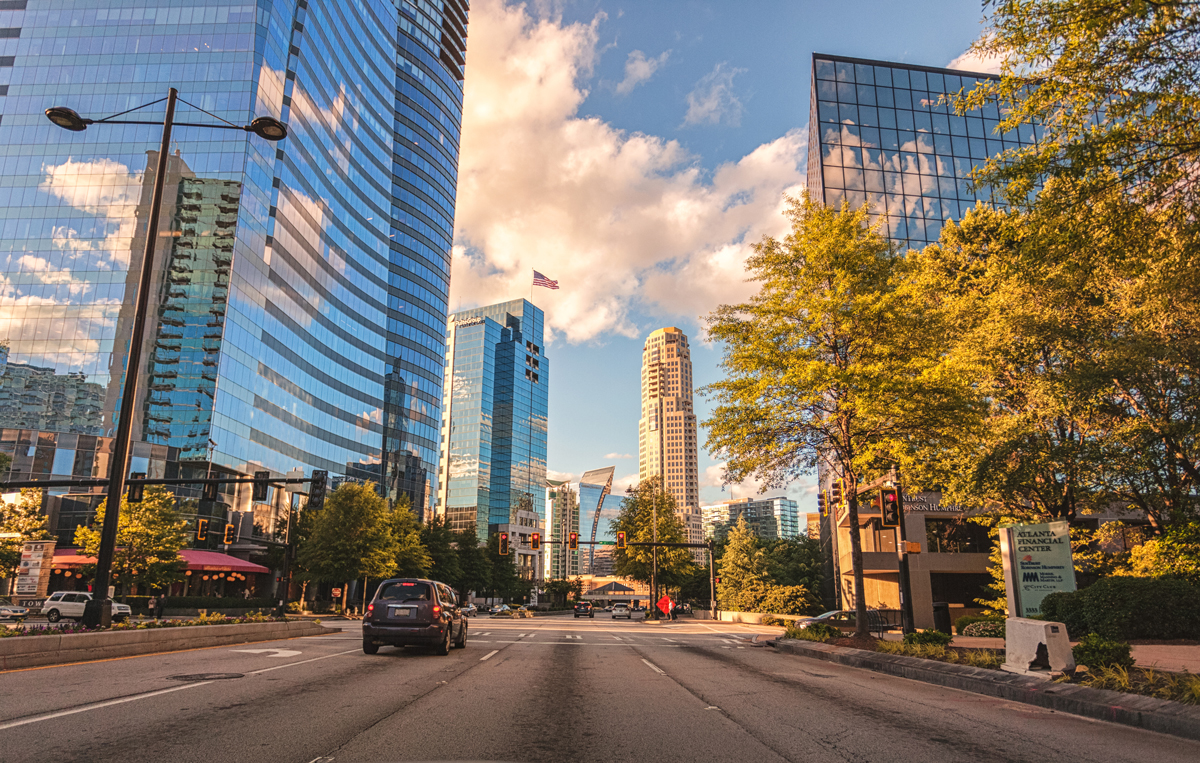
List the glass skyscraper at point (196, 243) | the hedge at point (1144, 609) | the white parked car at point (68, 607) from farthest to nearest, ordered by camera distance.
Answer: the glass skyscraper at point (196, 243) → the white parked car at point (68, 607) → the hedge at point (1144, 609)

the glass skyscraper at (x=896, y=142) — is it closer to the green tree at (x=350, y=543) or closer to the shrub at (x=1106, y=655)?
the green tree at (x=350, y=543)

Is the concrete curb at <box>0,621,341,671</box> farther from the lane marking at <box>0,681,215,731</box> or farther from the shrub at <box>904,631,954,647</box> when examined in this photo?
the shrub at <box>904,631,954,647</box>

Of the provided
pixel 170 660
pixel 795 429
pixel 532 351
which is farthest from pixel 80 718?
pixel 532 351

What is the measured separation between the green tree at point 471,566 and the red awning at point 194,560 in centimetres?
2598

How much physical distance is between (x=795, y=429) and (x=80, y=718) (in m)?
17.8

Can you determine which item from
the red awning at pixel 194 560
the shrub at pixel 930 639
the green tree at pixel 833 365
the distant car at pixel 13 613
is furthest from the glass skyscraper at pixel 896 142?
the distant car at pixel 13 613

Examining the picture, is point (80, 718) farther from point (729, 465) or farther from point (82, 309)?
point (82, 309)

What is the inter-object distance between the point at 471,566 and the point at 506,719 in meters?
74.7

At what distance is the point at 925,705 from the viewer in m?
9.12

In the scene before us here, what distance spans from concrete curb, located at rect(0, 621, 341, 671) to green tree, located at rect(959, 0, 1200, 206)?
1803cm

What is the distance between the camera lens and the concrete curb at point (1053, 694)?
7477mm

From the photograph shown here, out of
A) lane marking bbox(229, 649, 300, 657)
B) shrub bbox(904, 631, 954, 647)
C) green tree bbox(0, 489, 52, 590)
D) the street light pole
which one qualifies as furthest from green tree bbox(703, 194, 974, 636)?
green tree bbox(0, 489, 52, 590)

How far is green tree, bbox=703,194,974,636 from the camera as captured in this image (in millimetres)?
18641

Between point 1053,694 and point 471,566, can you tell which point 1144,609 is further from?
point 471,566
